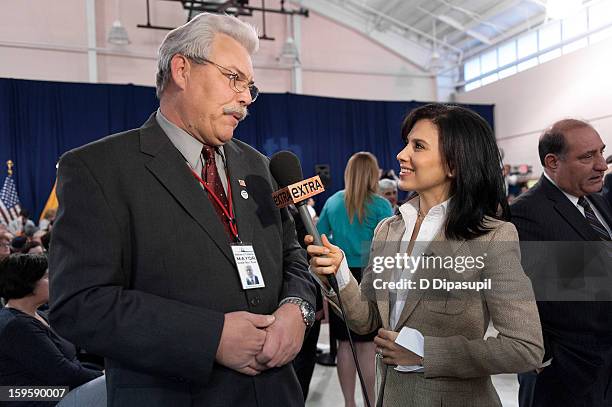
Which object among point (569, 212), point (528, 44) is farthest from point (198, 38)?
point (528, 44)

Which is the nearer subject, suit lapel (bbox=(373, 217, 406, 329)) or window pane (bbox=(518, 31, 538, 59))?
suit lapel (bbox=(373, 217, 406, 329))

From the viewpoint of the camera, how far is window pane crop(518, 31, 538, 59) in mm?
10422

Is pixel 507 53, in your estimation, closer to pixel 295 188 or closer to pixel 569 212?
pixel 569 212

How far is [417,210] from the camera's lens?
1.48m

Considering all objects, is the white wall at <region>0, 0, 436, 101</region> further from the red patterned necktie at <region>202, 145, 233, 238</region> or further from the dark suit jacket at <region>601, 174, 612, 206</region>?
the red patterned necktie at <region>202, 145, 233, 238</region>

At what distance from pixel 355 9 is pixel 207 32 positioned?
11.8 metres

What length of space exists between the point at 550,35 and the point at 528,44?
61cm

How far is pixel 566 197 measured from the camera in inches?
79.0

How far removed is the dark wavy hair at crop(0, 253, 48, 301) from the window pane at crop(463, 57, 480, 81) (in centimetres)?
1196

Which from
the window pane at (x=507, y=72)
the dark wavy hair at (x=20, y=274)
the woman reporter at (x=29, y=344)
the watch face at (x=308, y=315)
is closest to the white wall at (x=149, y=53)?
the window pane at (x=507, y=72)

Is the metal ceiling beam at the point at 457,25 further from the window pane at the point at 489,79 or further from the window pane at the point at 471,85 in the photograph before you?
the window pane at the point at 471,85

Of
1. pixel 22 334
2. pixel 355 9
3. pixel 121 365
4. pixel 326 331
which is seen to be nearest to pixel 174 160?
pixel 121 365

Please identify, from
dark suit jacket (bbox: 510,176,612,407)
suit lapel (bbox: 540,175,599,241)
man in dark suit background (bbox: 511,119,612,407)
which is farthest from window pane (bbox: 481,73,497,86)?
dark suit jacket (bbox: 510,176,612,407)

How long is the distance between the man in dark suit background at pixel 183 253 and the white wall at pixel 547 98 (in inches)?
362
